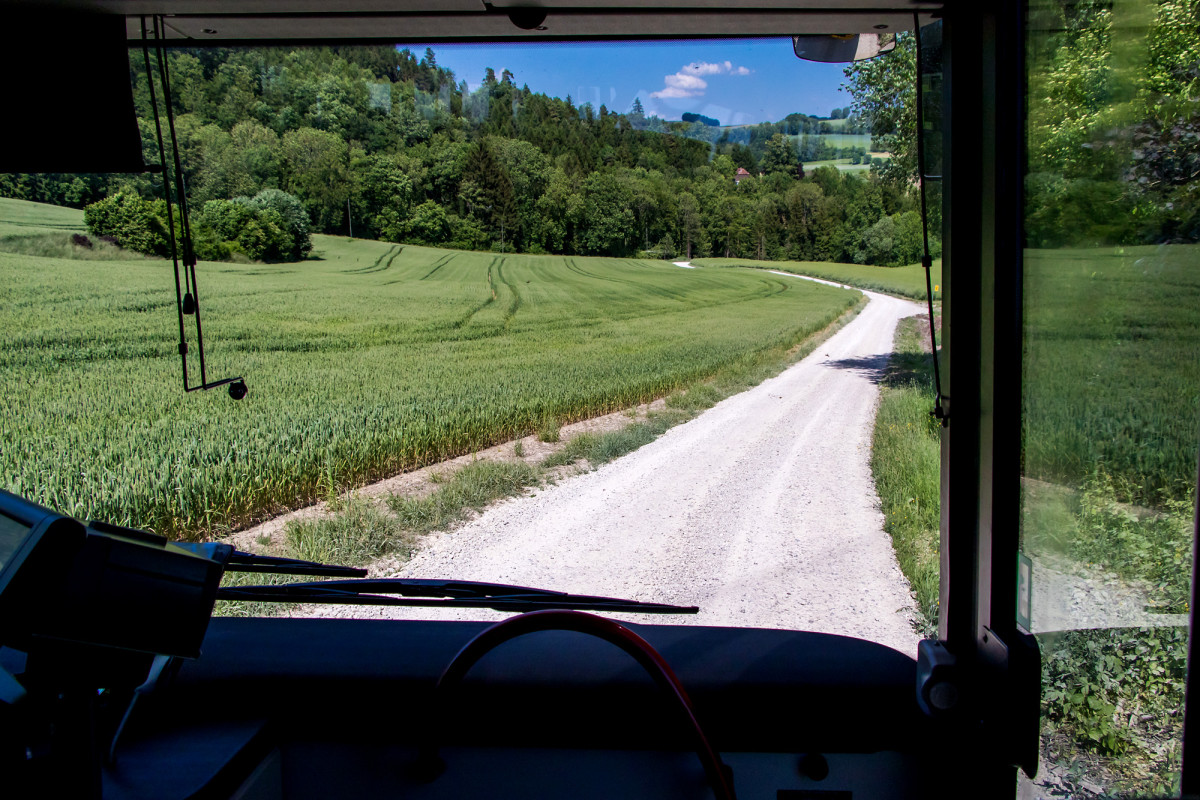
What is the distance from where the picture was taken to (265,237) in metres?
3.22

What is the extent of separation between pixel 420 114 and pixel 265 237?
121 centimetres

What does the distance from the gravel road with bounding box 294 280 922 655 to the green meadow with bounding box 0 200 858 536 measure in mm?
414

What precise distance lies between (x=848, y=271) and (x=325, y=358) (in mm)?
2474

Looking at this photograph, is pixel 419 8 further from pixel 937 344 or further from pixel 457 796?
pixel 457 796

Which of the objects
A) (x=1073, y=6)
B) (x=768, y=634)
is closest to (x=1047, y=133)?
(x=1073, y=6)

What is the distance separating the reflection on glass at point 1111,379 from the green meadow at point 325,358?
146 cm

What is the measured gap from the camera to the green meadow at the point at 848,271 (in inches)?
94.5

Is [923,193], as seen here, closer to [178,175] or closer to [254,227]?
[178,175]

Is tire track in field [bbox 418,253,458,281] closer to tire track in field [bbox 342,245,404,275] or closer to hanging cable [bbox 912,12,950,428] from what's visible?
tire track in field [bbox 342,245,404,275]

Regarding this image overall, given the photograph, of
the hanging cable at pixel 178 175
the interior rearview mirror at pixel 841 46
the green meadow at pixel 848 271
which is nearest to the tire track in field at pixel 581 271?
the green meadow at pixel 848 271

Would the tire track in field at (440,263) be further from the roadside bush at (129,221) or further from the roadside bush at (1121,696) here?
the roadside bush at (1121,696)

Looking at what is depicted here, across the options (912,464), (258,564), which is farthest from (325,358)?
(912,464)

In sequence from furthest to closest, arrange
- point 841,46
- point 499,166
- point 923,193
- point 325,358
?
point 325,358, point 499,166, point 841,46, point 923,193

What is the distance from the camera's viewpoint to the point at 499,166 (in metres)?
2.46
